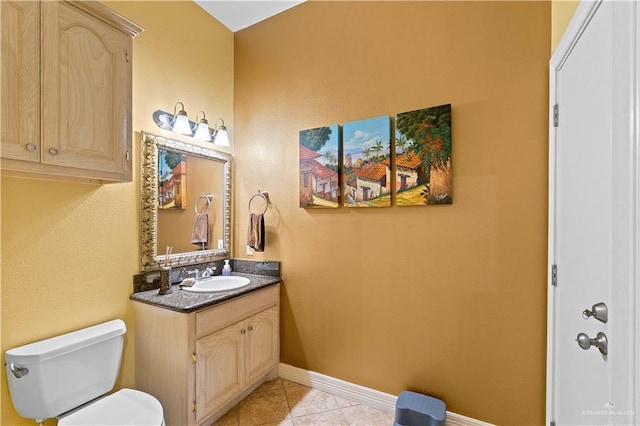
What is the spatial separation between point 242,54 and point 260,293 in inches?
83.9

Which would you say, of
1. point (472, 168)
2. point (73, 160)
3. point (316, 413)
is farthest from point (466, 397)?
point (73, 160)

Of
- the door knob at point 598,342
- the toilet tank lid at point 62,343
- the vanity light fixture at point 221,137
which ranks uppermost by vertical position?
the vanity light fixture at point 221,137

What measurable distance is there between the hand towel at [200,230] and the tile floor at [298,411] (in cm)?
124

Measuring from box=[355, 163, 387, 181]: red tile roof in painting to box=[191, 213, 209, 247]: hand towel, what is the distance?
4.26ft

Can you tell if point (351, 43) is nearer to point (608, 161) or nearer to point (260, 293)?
point (608, 161)

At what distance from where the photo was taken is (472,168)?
167cm

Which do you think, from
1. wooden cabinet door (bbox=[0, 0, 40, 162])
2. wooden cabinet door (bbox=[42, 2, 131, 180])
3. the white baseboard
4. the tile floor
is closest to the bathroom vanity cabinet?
the tile floor

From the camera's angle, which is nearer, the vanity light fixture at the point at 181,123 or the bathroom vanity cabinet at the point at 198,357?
the bathroom vanity cabinet at the point at 198,357

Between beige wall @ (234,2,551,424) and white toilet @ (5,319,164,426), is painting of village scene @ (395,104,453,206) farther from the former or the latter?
white toilet @ (5,319,164,426)

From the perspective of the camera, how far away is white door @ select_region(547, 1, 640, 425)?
0.78 metres

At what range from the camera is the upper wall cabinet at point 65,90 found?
112cm

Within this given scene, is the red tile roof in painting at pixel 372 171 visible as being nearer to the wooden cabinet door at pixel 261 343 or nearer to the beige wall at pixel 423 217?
the beige wall at pixel 423 217

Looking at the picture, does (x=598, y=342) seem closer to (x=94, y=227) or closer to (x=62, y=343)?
(x=62, y=343)

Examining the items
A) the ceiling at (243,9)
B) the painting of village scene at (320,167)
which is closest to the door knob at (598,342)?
the painting of village scene at (320,167)
